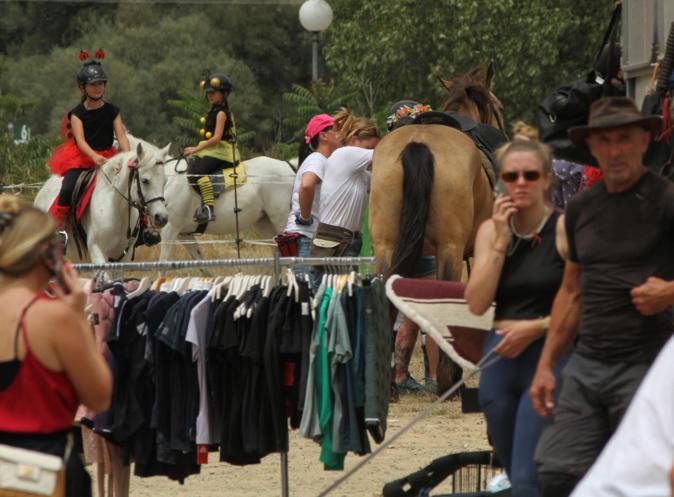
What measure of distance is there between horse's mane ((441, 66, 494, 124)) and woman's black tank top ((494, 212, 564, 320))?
7.04 m

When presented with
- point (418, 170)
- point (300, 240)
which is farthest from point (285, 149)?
point (418, 170)

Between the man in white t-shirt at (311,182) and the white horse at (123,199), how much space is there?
244 centimetres

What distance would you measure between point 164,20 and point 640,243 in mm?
47670

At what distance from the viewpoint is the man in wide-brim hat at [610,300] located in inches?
198

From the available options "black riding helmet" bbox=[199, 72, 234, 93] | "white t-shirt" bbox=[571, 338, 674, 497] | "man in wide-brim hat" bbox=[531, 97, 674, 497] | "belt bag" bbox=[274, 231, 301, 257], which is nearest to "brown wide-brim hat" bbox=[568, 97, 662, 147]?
"man in wide-brim hat" bbox=[531, 97, 674, 497]

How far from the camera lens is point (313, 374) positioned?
22.9 ft

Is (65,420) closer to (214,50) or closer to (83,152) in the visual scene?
(83,152)

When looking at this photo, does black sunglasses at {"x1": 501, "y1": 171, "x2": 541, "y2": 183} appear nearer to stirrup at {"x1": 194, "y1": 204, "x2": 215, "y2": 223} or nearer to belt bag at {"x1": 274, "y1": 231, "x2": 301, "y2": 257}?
belt bag at {"x1": 274, "y1": 231, "x2": 301, "y2": 257}

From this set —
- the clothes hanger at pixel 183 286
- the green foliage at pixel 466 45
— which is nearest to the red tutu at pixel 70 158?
the clothes hanger at pixel 183 286

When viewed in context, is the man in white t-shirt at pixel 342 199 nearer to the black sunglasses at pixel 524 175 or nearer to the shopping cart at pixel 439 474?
the shopping cart at pixel 439 474

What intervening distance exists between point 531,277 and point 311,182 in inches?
237

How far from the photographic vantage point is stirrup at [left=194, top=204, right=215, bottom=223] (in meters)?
17.4

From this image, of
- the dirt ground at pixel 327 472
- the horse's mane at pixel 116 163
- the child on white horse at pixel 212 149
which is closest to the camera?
the dirt ground at pixel 327 472

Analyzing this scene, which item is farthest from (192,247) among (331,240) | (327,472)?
(327,472)
